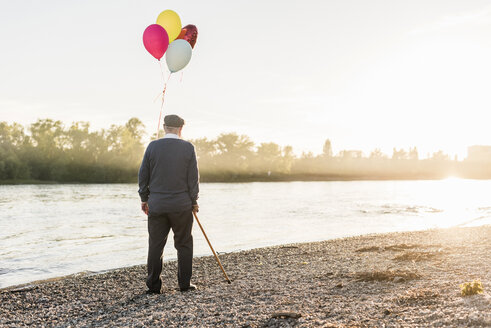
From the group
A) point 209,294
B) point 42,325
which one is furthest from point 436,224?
point 42,325

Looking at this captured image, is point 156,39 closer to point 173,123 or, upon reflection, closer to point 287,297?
point 173,123

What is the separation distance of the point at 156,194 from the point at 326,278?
10.5 feet

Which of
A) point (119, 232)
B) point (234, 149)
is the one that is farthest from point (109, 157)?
point (119, 232)

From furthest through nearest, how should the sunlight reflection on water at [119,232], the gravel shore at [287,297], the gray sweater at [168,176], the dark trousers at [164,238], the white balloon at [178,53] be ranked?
1. the sunlight reflection on water at [119,232]
2. the white balloon at [178,53]
3. the dark trousers at [164,238]
4. the gray sweater at [168,176]
5. the gravel shore at [287,297]

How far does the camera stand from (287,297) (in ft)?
19.4

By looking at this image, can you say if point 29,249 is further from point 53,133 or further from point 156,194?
point 53,133

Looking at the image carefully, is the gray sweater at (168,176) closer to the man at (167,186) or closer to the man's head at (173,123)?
the man at (167,186)

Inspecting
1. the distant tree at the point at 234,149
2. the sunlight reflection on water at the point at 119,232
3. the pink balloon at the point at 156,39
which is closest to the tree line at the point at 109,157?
the distant tree at the point at 234,149

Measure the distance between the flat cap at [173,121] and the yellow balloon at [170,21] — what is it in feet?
9.98

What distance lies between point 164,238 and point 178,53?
12.6ft

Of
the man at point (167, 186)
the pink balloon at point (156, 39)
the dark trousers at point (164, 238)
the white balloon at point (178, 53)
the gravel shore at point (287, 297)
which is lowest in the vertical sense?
the gravel shore at point (287, 297)

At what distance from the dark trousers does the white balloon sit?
3.49 metres

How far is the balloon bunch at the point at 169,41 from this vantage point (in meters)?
8.34

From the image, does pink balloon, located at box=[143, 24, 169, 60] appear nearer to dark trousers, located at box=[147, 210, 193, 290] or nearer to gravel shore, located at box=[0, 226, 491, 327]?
dark trousers, located at box=[147, 210, 193, 290]
